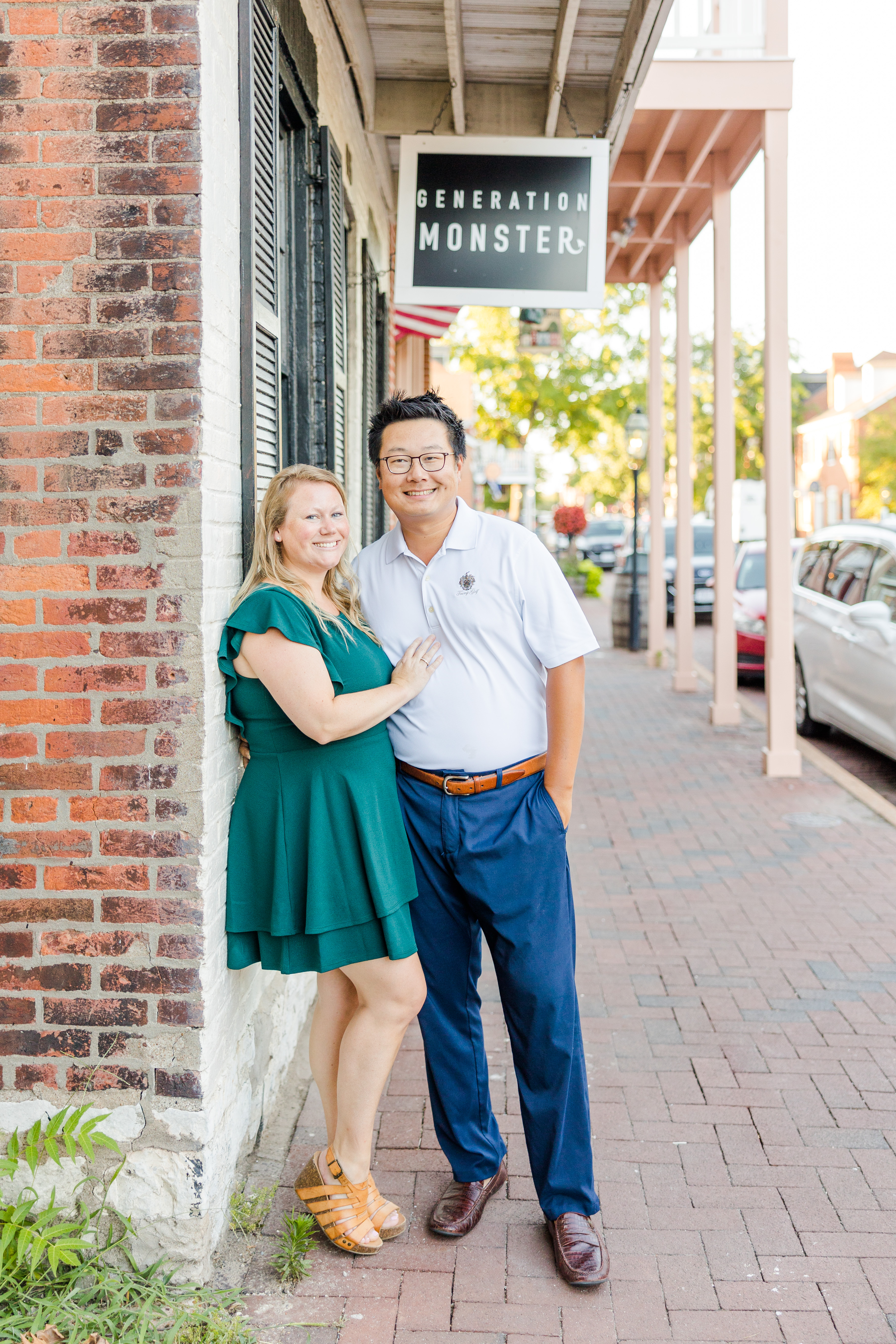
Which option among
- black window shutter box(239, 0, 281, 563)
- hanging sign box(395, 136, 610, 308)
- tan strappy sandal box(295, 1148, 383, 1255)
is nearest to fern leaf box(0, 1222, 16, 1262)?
tan strappy sandal box(295, 1148, 383, 1255)

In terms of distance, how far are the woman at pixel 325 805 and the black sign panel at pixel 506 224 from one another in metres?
2.56

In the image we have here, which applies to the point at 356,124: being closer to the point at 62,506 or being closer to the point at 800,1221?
the point at 62,506

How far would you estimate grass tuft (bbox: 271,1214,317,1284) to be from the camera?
2785 millimetres

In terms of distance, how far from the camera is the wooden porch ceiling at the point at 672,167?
8.95m

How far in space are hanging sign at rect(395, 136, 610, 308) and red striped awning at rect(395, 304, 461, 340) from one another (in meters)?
2.22

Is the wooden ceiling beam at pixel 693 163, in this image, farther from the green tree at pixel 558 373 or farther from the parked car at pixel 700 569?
the green tree at pixel 558 373

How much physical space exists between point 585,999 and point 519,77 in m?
4.17

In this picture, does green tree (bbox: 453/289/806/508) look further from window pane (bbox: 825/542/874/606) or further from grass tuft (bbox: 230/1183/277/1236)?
grass tuft (bbox: 230/1183/277/1236)

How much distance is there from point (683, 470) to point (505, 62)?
712cm

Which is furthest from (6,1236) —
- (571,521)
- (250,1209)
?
(571,521)

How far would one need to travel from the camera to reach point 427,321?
25.1 ft

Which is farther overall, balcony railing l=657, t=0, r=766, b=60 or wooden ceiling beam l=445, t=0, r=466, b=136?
balcony railing l=657, t=0, r=766, b=60

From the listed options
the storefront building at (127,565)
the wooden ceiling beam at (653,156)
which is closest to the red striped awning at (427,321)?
the wooden ceiling beam at (653,156)

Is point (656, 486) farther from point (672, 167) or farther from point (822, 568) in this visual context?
point (672, 167)
